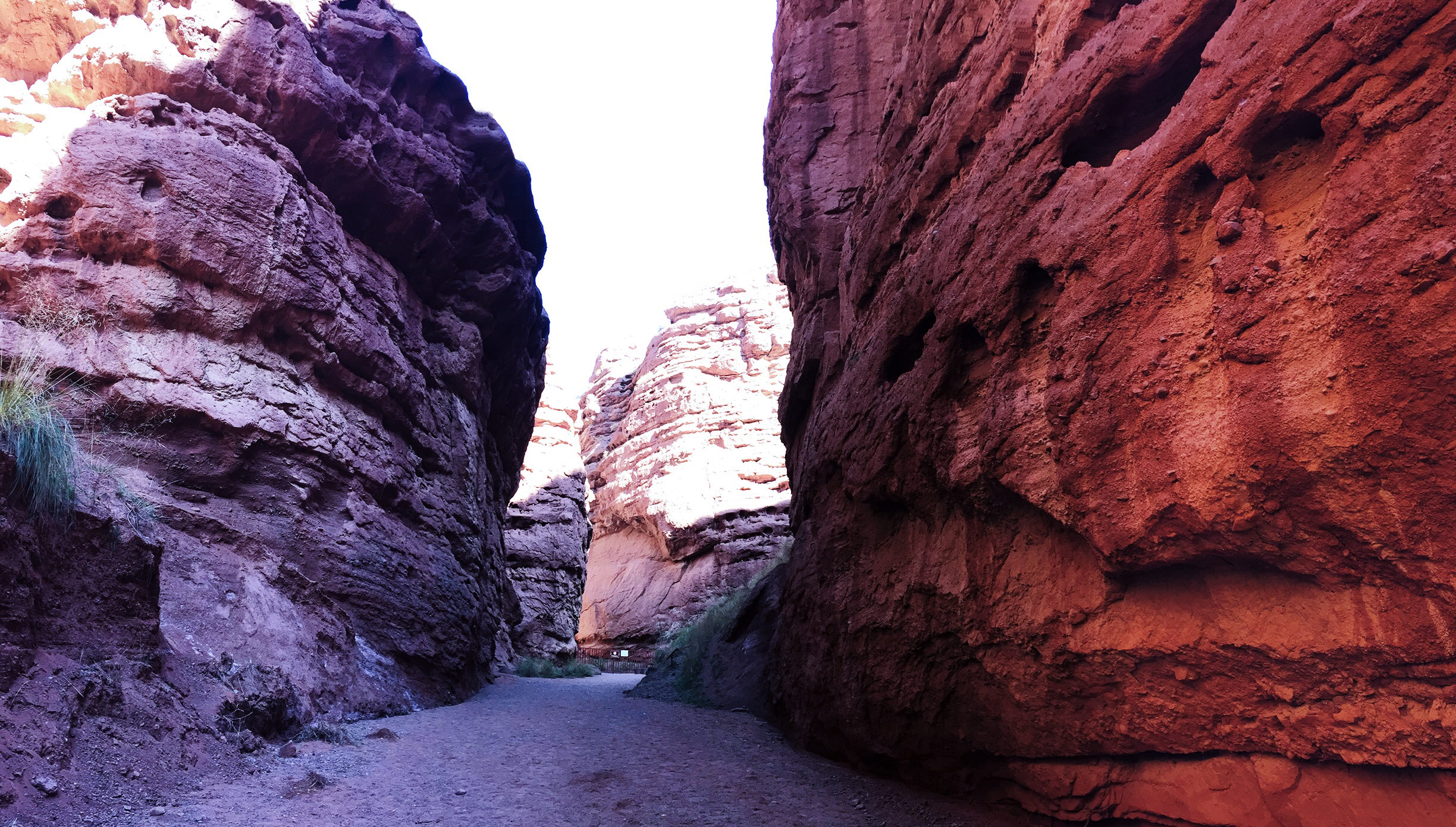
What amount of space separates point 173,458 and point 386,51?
27.7ft

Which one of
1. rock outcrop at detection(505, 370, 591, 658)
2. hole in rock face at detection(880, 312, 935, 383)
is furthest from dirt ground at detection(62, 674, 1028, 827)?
rock outcrop at detection(505, 370, 591, 658)

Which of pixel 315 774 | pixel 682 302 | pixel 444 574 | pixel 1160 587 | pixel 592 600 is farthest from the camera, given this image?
pixel 682 302

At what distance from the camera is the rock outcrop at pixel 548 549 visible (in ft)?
77.5

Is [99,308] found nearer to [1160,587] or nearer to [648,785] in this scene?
[648,785]

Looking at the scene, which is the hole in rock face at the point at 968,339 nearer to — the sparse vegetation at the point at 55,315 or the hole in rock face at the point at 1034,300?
the hole in rock face at the point at 1034,300

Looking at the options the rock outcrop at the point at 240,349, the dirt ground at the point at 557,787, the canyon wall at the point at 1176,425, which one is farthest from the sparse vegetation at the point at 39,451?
the canyon wall at the point at 1176,425

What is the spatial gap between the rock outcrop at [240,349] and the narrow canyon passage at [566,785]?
3.89 ft

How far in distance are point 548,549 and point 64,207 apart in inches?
737

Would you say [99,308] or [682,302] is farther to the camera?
[682,302]

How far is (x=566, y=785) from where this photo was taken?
17.6 ft

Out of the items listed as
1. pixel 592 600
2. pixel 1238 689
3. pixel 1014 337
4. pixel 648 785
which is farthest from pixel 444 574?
pixel 592 600

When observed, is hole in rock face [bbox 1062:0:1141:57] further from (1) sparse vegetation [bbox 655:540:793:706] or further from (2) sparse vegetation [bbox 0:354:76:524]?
(1) sparse vegetation [bbox 655:540:793:706]

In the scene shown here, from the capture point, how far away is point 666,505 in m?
31.1

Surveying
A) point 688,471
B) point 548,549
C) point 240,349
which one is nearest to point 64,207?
point 240,349
